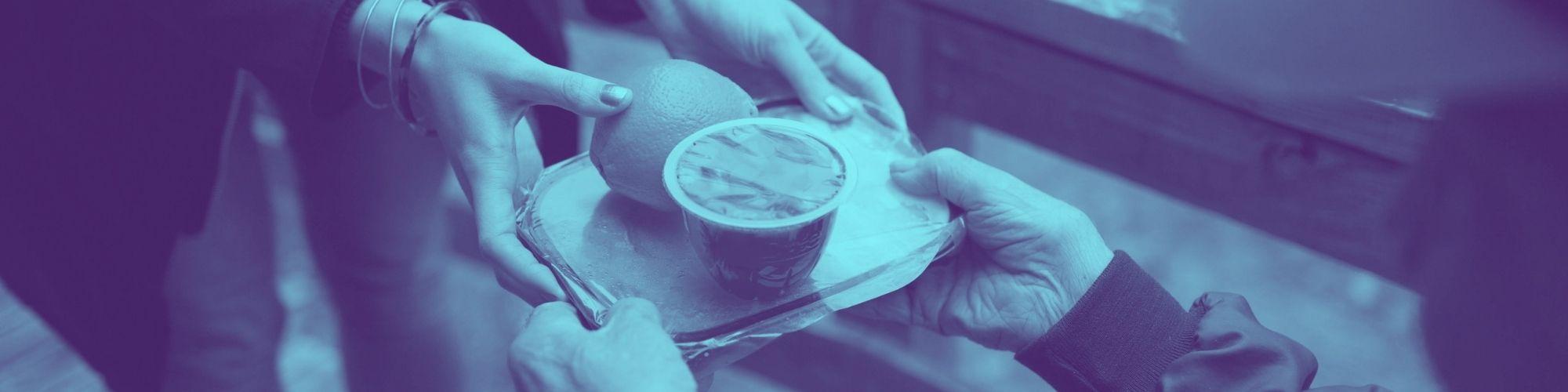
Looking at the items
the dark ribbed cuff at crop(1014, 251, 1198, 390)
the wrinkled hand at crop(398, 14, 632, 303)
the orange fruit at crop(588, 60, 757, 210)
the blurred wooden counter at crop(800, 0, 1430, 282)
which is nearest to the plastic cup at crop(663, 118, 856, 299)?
the orange fruit at crop(588, 60, 757, 210)

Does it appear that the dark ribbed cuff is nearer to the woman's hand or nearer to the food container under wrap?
the food container under wrap

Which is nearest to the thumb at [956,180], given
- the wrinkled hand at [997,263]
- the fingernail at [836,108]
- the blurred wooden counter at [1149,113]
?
the wrinkled hand at [997,263]

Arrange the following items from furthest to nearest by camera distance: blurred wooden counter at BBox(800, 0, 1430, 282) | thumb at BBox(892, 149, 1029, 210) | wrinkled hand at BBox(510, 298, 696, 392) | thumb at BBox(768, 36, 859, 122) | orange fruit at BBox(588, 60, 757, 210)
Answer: blurred wooden counter at BBox(800, 0, 1430, 282) → thumb at BBox(768, 36, 859, 122) → thumb at BBox(892, 149, 1029, 210) → orange fruit at BBox(588, 60, 757, 210) → wrinkled hand at BBox(510, 298, 696, 392)

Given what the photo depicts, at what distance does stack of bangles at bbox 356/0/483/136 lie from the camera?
1100 mm

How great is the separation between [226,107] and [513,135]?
38 centimetres

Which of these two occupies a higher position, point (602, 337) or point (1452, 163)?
point (1452, 163)

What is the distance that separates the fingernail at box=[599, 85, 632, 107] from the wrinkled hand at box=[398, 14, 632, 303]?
2cm

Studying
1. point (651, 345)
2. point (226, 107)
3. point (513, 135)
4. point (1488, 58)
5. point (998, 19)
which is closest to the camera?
point (1488, 58)

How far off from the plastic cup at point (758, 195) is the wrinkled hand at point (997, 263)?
8.0 inches

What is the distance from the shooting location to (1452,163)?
65 centimetres

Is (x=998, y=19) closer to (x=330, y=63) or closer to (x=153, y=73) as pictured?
(x=330, y=63)

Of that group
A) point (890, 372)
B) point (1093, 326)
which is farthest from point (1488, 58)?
point (890, 372)

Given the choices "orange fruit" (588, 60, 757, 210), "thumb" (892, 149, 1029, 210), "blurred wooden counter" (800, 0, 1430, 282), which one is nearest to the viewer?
→ "orange fruit" (588, 60, 757, 210)

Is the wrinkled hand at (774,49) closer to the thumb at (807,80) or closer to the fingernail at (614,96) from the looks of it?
the thumb at (807,80)
